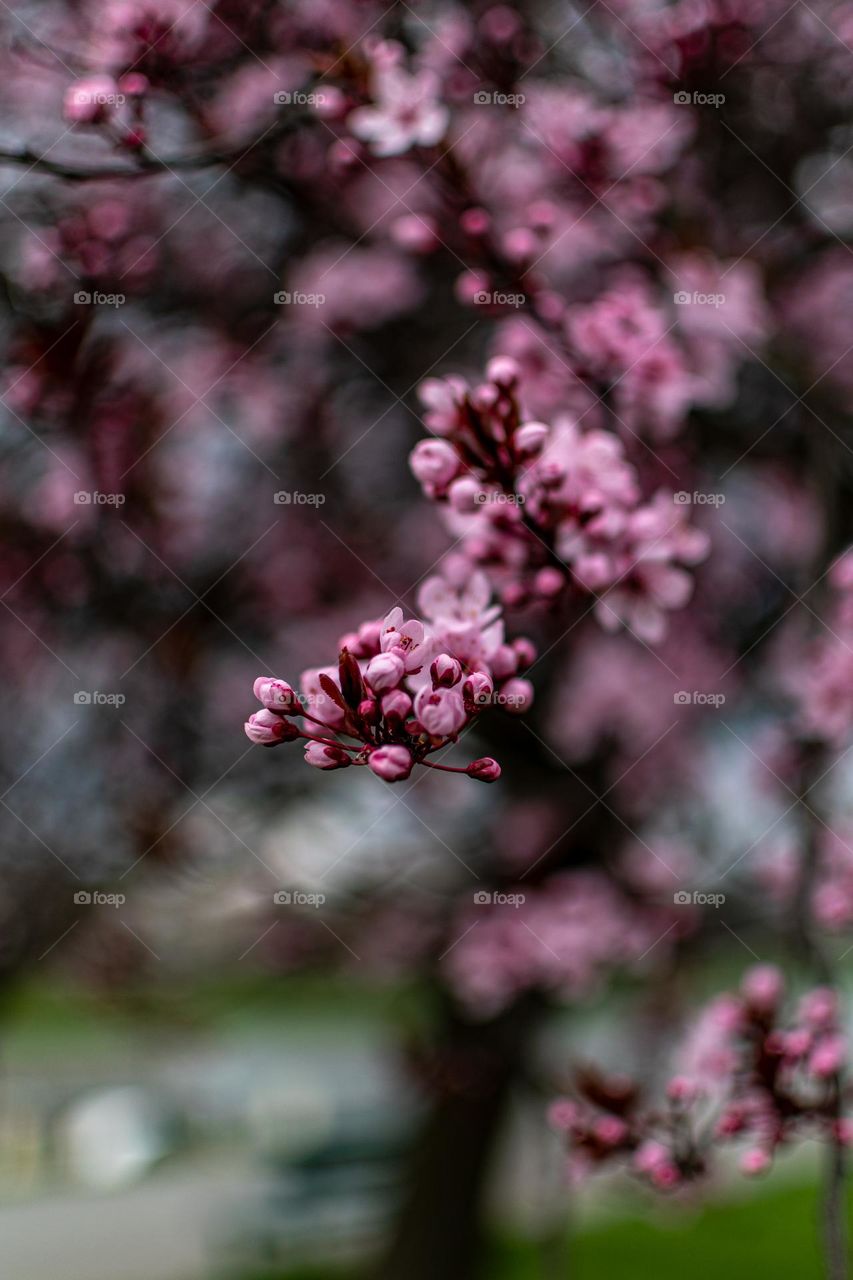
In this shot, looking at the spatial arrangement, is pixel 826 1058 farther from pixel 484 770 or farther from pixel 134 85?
pixel 134 85

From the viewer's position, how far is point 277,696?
48.0 inches

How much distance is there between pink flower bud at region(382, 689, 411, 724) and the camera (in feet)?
3.80

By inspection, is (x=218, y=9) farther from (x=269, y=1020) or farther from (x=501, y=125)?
(x=269, y=1020)

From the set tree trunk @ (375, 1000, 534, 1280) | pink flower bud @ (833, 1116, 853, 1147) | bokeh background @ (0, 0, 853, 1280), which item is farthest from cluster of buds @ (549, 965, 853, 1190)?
tree trunk @ (375, 1000, 534, 1280)

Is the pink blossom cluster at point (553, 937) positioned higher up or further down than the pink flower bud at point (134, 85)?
further down

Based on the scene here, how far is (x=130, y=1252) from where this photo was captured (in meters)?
7.70

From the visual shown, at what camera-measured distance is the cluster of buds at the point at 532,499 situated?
4.83 feet

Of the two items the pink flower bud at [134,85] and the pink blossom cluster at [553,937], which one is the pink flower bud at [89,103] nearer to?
the pink flower bud at [134,85]

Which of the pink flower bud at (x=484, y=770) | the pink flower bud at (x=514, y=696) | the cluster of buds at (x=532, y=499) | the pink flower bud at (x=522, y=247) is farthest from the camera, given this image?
the pink flower bud at (x=522, y=247)

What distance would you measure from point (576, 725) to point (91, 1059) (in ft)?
51.1

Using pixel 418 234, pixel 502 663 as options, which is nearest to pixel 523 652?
pixel 502 663

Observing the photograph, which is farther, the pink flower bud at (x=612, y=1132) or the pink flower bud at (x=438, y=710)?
the pink flower bud at (x=612, y=1132)

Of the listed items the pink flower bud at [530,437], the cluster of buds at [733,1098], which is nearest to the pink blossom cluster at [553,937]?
the cluster of buds at [733,1098]

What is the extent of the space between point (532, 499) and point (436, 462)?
0.15 meters
